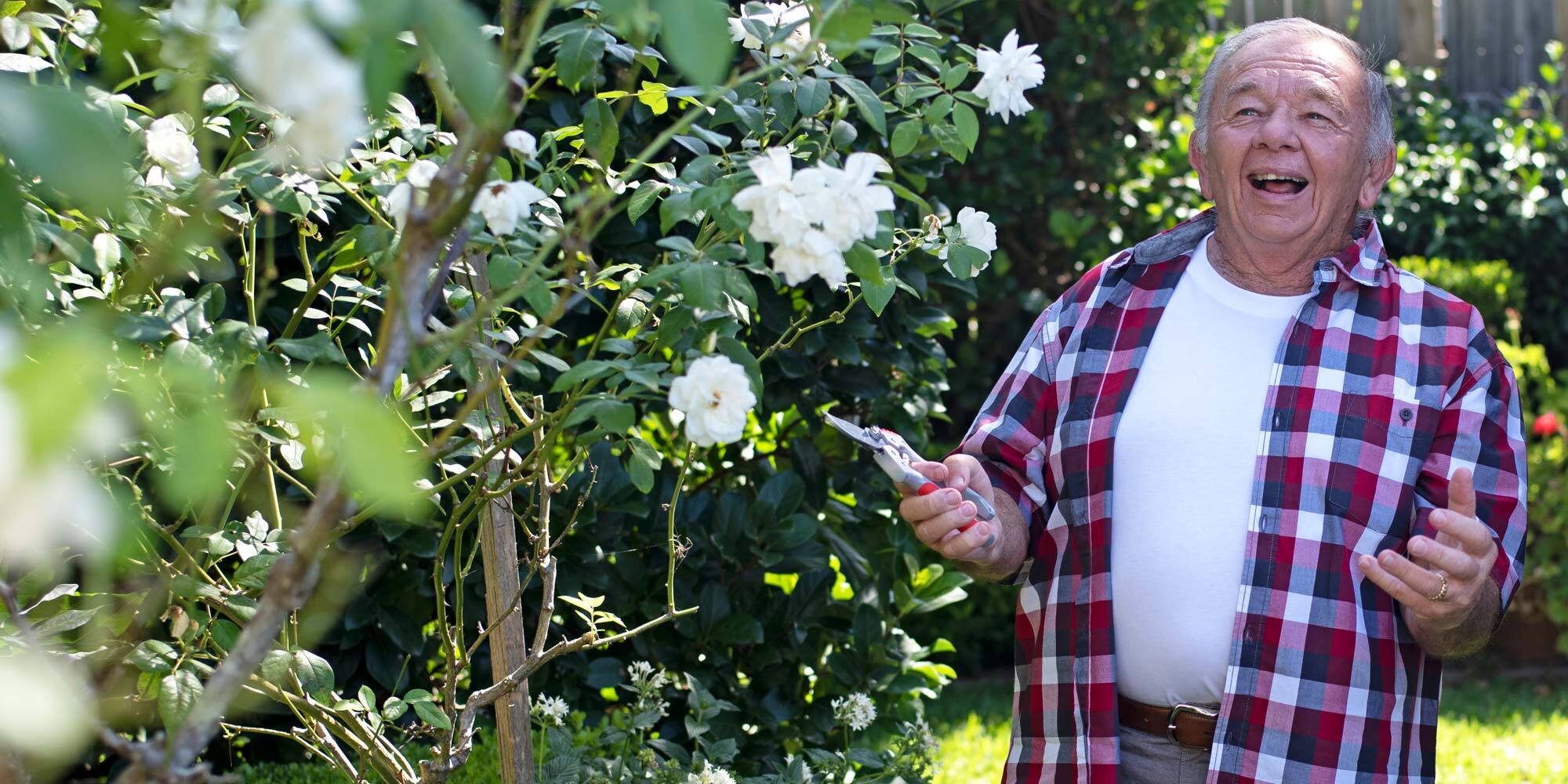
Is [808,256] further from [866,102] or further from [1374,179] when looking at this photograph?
[1374,179]

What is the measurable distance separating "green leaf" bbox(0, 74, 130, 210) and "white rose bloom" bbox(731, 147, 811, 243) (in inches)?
21.8

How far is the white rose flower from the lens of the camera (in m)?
1.13

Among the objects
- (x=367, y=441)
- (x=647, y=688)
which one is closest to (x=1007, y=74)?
(x=367, y=441)

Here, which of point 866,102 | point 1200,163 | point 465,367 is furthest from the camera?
point 1200,163

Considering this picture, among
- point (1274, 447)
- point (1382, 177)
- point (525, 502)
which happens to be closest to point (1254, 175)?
point (1382, 177)

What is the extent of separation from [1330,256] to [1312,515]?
46cm

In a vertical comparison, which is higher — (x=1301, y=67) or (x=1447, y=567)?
(x=1301, y=67)

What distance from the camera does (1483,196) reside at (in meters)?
5.57

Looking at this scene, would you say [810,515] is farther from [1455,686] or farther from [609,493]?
[1455,686]

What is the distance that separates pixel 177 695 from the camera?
150 centimetres

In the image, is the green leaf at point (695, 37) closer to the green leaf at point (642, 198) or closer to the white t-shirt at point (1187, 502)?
the green leaf at point (642, 198)

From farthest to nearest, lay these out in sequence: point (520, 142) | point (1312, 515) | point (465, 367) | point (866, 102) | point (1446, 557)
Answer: point (1312, 515) < point (1446, 557) < point (866, 102) < point (465, 367) < point (520, 142)

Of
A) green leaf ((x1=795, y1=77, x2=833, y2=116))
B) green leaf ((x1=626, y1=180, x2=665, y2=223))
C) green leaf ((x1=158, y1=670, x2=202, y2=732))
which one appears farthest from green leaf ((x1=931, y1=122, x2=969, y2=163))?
green leaf ((x1=158, y1=670, x2=202, y2=732))

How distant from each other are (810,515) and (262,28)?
200 cm
